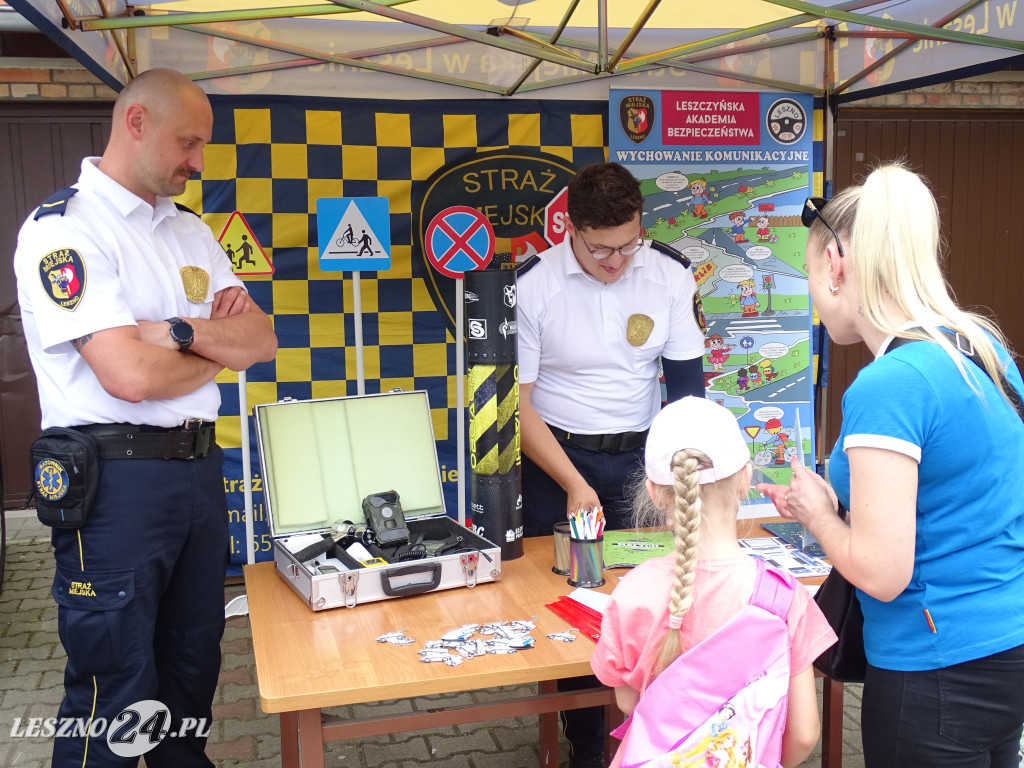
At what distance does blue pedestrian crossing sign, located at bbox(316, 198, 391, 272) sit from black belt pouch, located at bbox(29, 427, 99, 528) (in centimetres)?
177

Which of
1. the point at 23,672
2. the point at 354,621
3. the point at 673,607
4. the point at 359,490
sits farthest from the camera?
the point at 23,672

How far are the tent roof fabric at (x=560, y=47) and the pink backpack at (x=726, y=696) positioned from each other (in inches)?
83.0

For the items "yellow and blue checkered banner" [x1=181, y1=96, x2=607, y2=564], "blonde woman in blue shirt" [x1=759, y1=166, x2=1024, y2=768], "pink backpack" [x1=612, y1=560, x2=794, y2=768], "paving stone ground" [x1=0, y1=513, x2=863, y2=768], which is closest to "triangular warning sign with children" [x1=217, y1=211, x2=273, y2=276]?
"yellow and blue checkered banner" [x1=181, y1=96, x2=607, y2=564]

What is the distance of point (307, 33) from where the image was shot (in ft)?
11.6

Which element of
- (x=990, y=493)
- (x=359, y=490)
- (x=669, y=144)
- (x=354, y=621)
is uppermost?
(x=669, y=144)

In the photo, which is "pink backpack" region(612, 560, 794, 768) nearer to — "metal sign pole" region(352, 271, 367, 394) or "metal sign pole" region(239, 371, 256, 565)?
"metal sign pole" region(352, 271, 367, 394)

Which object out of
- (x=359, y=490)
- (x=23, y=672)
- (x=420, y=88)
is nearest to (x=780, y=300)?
(x=420, y=88)

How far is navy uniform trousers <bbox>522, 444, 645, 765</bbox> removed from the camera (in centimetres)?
→ 243

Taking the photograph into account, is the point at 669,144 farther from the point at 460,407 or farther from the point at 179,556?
the point at 179,556

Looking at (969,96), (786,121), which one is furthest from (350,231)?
(969,96)

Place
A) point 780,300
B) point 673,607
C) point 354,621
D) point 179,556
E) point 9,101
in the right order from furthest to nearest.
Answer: point 9,101
point 780,300
point 179,556
point 354,621
point 673,607

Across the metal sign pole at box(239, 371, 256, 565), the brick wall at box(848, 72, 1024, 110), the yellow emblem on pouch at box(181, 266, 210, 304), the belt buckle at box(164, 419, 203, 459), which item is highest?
the brick wall at box(848, 72, 1024, 110)

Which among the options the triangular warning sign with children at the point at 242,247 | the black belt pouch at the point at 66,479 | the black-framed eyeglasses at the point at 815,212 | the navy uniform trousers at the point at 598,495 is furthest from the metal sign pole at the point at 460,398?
the black-framed eyeglasses at the point at 815,212

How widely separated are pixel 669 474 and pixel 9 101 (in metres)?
5.07
